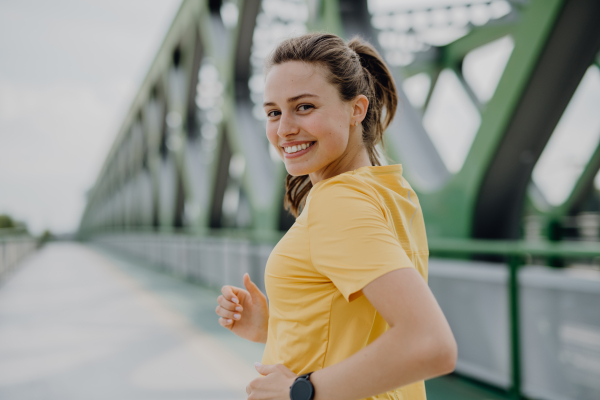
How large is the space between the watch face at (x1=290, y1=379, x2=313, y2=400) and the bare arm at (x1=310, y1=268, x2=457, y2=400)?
0.50 feet

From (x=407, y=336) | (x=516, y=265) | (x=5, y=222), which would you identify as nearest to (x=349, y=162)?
(x=407, y=336)

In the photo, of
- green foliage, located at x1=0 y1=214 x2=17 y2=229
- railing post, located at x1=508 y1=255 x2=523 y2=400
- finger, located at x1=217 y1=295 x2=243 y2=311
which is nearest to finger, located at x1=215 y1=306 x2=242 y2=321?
finger, located at x1=217 y1=295 x2=243 y2=311

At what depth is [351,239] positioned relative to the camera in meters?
0.91

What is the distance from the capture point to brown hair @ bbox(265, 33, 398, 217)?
1.12m

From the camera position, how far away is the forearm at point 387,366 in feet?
2.82

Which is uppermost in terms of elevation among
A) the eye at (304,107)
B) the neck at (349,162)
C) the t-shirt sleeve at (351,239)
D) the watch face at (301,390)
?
the eye at (304,107)

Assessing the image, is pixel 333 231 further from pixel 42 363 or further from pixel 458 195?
pixel 42 363

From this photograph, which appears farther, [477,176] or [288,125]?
[477,176]

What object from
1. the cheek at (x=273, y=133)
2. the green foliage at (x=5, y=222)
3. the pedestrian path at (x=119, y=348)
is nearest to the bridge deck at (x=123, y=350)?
the pedestrian path at (x=119, y=348)

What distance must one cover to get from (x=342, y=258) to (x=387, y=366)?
8.3 inches

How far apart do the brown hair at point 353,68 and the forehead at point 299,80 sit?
0.01 meters

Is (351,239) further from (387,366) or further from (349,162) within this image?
(349,162)

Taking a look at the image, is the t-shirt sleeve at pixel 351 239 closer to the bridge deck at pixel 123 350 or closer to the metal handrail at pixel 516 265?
the metal handrail at pixel 516 265

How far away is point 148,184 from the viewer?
78.0ft
